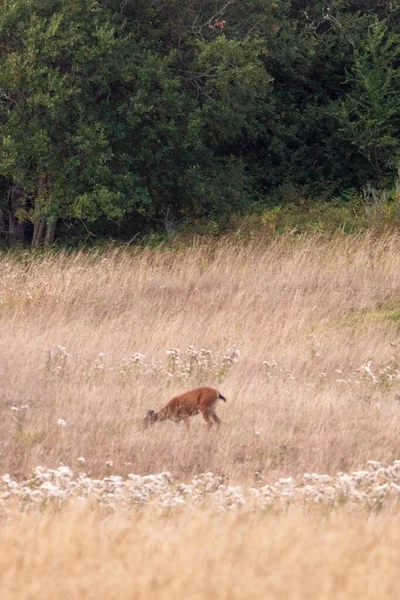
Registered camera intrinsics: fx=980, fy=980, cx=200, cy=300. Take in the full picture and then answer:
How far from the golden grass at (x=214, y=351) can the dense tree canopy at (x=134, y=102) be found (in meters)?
3.26

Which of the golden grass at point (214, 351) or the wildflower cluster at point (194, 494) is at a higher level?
the wildflower cluster at point (194, 494)

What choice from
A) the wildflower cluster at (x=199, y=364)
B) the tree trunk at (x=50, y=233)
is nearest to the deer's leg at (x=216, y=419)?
the wildflower cluster at (x=199, y=364)

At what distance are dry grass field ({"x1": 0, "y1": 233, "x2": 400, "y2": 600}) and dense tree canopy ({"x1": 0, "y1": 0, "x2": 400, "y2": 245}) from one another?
2.11 m

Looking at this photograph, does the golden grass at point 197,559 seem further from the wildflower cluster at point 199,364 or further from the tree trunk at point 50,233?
the tree trunk at point 50,233

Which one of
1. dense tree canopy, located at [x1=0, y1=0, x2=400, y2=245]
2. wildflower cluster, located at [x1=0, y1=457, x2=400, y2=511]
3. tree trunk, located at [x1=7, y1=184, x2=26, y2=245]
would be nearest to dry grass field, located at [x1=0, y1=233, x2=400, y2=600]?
wildflower cluster, located at [x1=0, y1=457, x2=400, y2=511]

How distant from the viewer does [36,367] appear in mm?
9938

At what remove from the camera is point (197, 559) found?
3.72 meters

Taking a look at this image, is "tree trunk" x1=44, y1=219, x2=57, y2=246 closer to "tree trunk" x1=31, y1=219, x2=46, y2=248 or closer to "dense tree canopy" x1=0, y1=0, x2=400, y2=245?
"dense tree canopy" x1=0, y1=0, x2=400, y2=245

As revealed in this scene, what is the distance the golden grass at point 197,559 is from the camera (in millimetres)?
3453

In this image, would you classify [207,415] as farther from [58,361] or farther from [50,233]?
[50,233]

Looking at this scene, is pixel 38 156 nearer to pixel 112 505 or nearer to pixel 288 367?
pixel 288 367

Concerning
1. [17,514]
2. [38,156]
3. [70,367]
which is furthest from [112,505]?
[38,156]

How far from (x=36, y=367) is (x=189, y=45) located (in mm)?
12670

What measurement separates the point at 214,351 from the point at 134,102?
9239 millimetres
